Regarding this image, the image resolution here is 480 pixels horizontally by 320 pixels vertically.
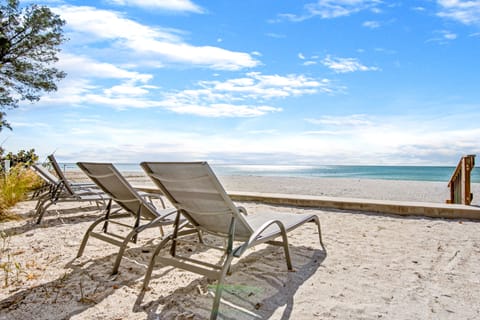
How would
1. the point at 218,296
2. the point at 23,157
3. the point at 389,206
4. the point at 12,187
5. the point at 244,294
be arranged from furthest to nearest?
1. the point at 23,157
2. the point at 12,187
3. the point at 389,206
4. the point at 244,294
5. the point at 218,296

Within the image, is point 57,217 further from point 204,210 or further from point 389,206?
point 389,206

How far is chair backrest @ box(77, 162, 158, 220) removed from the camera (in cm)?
321

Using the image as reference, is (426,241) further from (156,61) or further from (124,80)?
(124,80)

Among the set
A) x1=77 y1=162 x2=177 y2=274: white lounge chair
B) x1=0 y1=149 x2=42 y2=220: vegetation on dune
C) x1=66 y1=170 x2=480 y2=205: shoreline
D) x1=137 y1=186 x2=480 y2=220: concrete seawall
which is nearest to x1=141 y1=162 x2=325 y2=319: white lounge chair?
x1=77 y1=162 x2=177 y2=274: white lounge chair

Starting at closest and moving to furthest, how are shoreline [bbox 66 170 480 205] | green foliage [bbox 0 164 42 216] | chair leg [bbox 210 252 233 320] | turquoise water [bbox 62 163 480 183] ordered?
chair leg [bbox 210 252 233 320], green foliage [bbox 0 164 42 216], shoreline [bbox 66 170 480 205], turquoise water [bbox 62 163 480 183]

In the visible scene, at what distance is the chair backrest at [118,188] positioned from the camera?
10.5ft

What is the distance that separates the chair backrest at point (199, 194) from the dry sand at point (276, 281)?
18.9 inches

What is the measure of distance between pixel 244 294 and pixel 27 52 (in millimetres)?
19790

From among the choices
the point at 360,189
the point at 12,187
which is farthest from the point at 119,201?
the point at 360,189

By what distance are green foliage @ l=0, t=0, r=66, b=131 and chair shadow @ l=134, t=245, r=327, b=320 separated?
60.6ft

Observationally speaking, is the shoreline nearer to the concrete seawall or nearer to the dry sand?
the concrete seawall

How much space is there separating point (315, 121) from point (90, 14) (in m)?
16.9

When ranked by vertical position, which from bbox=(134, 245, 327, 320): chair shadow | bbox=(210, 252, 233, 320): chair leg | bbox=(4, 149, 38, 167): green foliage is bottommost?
bbox=(134, 245, 327, 320): chair shadow

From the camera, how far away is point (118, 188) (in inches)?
134
